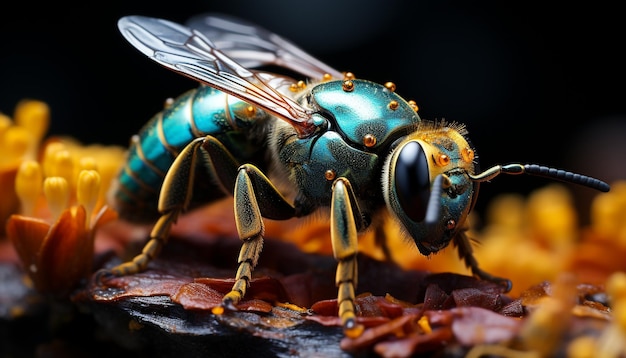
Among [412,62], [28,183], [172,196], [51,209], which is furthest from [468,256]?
[412,62]

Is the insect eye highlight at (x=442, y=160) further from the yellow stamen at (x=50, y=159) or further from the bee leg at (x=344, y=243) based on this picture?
the yellow stamen at (x=50, y=159)

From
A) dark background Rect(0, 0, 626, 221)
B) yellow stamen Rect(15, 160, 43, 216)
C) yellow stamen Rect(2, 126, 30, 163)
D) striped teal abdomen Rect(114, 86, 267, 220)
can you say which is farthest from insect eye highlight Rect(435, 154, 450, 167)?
dark background Rect(0, 0, 626, 221)

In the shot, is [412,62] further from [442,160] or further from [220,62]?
[442,160]

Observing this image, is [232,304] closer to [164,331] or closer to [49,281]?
[164,331]

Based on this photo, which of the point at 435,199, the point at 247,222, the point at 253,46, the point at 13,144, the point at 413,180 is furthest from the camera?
the point at 253,46

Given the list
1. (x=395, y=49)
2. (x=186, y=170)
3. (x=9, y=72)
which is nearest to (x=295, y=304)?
(x=186, y=170)

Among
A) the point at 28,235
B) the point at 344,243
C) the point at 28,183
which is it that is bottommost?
the point at 28,235
